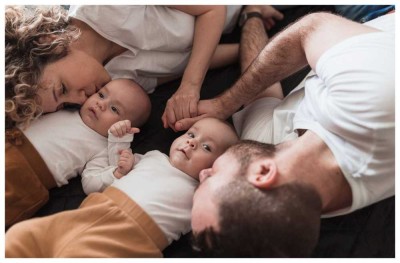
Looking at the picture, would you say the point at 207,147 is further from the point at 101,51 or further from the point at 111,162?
the point at 101,51

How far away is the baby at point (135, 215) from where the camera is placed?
1.04 m

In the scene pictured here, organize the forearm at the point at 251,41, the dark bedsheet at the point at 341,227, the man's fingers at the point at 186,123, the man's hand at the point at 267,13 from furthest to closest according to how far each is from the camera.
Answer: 1. the man's hand at the point at 267,13
2. the forearm at the point at 251,41
3. the man's fingers at the point at 186,123
4. the dark bedsheet at the point at 341,227

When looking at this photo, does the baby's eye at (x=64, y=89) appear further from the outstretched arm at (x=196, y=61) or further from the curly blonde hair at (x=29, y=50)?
the outstretched arm at (x=196, y=61)

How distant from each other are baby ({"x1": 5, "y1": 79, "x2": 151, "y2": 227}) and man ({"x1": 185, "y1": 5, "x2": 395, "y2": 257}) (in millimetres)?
377

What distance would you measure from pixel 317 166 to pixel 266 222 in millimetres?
204

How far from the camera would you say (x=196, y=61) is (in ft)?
4.76

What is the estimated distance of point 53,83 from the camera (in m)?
1.25

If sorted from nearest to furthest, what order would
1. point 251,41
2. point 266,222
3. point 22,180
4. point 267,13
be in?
1. point 266,222
2. point 22,180
3. point 251,41
4. point 267,13

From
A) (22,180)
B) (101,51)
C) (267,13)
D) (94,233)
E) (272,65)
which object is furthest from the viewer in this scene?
(267,13)

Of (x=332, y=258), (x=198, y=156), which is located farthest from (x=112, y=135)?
(x=332, y=258)

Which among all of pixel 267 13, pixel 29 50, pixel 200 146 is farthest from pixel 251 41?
pixel 29 50

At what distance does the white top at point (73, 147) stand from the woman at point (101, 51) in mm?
45

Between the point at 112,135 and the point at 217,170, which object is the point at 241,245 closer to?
the point at 217,170

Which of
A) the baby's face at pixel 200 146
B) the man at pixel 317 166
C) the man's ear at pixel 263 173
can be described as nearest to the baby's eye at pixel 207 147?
the baby's face at pixel 200 146
